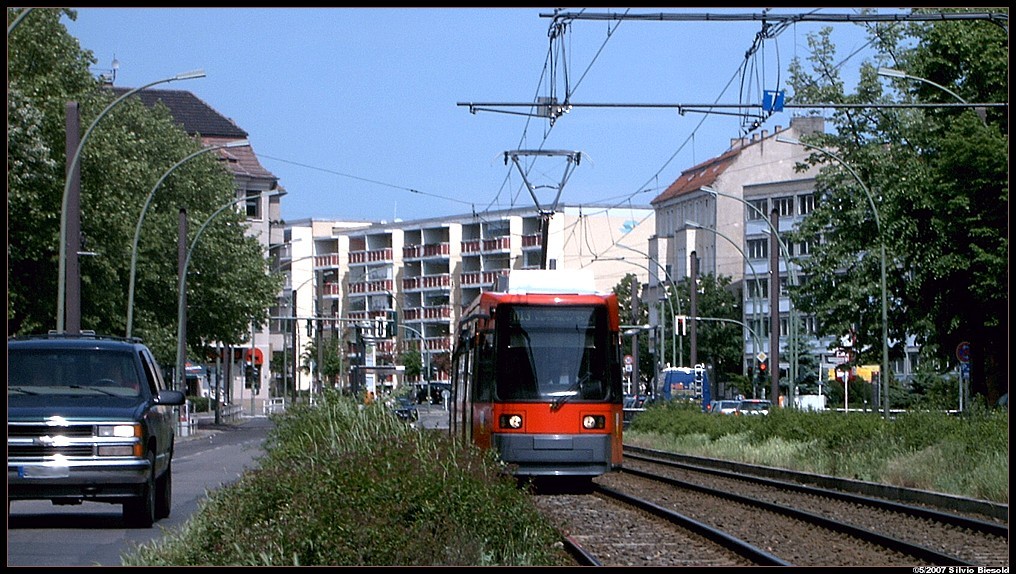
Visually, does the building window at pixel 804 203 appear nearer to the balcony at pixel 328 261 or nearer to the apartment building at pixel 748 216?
the apartment building at pixel 748 216

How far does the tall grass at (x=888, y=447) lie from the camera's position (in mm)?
23938

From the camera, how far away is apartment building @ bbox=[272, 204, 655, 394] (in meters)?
150

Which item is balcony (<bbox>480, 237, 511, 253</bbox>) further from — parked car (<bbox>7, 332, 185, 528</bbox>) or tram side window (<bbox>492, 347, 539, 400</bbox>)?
parked car (<bbox>7, 332, 185, 528</bbox>)

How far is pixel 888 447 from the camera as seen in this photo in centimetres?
2891

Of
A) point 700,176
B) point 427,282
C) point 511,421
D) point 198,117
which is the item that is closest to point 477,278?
point 427,282

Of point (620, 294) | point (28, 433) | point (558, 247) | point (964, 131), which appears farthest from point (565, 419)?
point (558, 247)

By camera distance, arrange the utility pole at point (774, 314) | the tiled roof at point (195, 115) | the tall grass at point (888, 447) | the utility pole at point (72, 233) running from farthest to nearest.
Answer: the tiled roof at point (195, 115), the utility pole at point (774, 314), the utility pole at point (72, 233), the tall grass at point (888, 447)

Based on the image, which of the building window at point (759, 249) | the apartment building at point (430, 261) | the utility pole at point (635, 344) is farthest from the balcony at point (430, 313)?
the utility pole at point (635, 344)

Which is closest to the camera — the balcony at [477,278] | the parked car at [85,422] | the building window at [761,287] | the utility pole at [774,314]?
the parked car at [85,422]

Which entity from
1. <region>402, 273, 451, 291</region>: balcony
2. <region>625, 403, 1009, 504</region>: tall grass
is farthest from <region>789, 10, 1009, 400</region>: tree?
<region>402, 273, 451, 291</region>: balcony

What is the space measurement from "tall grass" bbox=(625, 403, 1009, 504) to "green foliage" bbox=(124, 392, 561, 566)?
392 inches

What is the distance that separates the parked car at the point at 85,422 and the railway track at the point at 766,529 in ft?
15.1

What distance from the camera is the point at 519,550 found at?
42.3 feet

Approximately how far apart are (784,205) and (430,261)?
2034 inches
